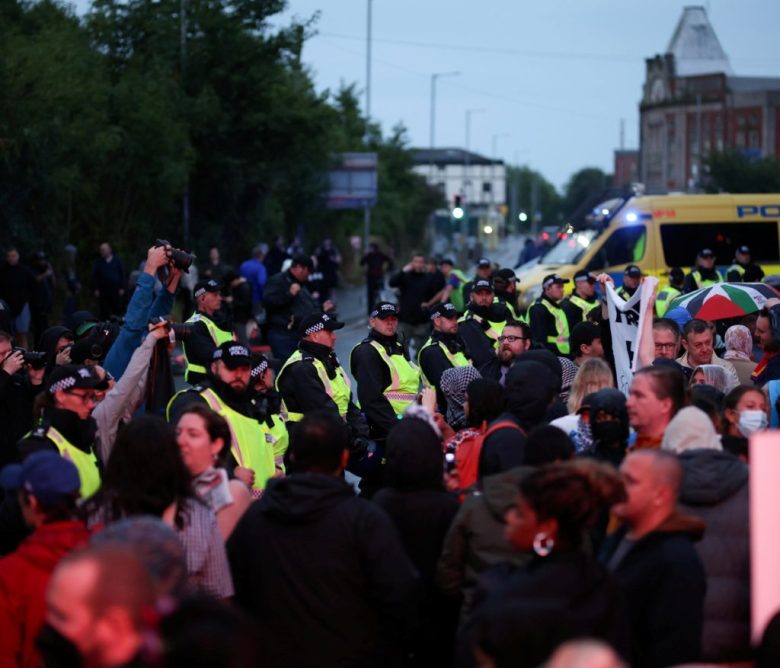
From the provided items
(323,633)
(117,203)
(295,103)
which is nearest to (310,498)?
(323,633)

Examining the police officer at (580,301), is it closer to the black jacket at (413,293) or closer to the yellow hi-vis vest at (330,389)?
the black jacket at (413,293)

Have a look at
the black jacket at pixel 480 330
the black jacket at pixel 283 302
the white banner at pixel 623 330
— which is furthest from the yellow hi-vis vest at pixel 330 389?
the black jacket at pixel 283 302

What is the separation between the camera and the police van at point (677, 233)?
85.7ft

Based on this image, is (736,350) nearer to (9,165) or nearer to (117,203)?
(9,165)

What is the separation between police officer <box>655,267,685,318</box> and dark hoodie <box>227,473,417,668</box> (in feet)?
31.9

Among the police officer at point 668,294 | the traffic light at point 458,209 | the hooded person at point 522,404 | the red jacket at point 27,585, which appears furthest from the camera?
the traffic light at point 458,209

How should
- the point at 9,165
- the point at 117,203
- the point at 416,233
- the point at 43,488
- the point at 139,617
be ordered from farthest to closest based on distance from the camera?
the point at 416,233 < the point at 117,203 < the point at 9,165 < the point at 43,488 < the point at 139,617

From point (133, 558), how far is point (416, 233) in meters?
72.8

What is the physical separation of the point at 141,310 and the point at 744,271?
1324 cm

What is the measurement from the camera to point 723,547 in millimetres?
5766

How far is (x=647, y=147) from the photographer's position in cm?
12150

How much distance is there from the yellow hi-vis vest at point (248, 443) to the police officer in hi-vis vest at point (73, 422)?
0.67 metres

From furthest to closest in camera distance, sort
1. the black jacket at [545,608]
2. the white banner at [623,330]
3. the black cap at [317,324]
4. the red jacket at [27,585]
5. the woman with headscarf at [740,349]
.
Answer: the white banner at [623,330], the woman with headscarf at [740,349], the black cap at [317,324], the red jacket at [27,585], the black jacket at [545,608]

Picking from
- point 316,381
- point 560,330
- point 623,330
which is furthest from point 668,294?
point 316,381
